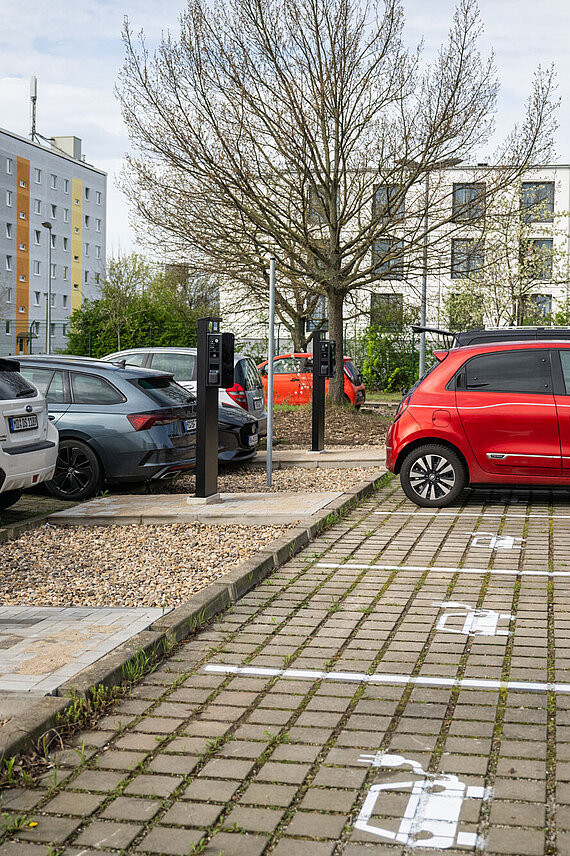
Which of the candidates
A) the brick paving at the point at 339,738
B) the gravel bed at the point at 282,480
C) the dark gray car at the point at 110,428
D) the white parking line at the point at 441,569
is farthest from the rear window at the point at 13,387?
the brick paving at the point at 339,738

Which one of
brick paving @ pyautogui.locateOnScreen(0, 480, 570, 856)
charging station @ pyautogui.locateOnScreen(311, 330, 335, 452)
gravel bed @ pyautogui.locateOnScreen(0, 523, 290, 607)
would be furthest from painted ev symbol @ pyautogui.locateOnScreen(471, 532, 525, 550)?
charging station @ pyautogui.locateOnScreen(311, 330, 335, 452)

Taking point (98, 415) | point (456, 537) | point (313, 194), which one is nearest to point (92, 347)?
point (313, 194)

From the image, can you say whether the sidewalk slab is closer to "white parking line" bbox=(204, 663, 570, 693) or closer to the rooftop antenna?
"white parking line" bbox=(204, 663, 570, 693)

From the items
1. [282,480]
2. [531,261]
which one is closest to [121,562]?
[282,480]

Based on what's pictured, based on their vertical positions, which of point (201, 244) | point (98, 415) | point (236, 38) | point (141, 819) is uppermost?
point (236, 38)

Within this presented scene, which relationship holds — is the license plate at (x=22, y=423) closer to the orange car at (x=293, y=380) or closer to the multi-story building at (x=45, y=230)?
the orange car at (x=293, y=380)

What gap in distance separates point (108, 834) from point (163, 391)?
28.2 ft

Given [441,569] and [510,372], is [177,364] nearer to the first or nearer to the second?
[510,372]

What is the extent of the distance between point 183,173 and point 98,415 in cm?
1152

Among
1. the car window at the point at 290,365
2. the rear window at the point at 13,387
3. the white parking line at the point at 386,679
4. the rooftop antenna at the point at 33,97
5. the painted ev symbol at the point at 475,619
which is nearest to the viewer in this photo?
the white parking line at the point at 386,679

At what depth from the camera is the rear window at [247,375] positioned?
1514 cm

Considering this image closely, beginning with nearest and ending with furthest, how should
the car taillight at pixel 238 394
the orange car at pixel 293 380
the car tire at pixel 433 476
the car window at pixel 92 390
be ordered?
the car tire at pixel 433 476, the car window at pixel 92 390, the car taillight at pixel 238 394, the orange car at pixel 293 380

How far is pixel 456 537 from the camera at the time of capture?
28.9 feet

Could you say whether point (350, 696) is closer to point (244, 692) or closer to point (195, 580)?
point (244, 692)
